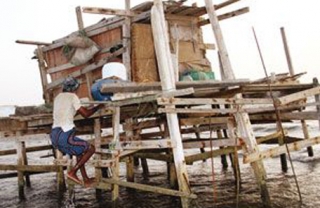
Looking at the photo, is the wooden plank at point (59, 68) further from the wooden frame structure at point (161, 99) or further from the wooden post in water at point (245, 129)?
the wooden post in water at point (245, 129)

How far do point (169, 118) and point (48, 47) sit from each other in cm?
613

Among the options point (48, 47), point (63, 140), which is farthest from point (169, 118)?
point (48, 47)

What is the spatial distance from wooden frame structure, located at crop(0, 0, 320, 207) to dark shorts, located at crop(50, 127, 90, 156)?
821mm

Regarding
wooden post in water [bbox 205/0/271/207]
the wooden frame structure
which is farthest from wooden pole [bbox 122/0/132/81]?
wooden post in water [bbox 205/0/271/207]

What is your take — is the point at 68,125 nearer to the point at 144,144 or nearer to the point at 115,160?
the point at 115,160

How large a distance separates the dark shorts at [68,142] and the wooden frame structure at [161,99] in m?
0.82

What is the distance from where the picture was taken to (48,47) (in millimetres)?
11938

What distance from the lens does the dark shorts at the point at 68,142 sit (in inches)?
308

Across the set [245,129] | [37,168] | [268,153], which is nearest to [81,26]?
[37,168]

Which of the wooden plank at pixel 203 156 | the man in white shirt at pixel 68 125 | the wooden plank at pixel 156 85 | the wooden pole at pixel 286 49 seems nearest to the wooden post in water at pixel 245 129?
the wooden plank at pixel 156 85

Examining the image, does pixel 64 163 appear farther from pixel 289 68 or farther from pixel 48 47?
pixel 289 68

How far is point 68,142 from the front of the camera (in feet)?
25.7

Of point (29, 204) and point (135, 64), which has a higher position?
point (135, 64)

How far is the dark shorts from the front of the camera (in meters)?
7.83
